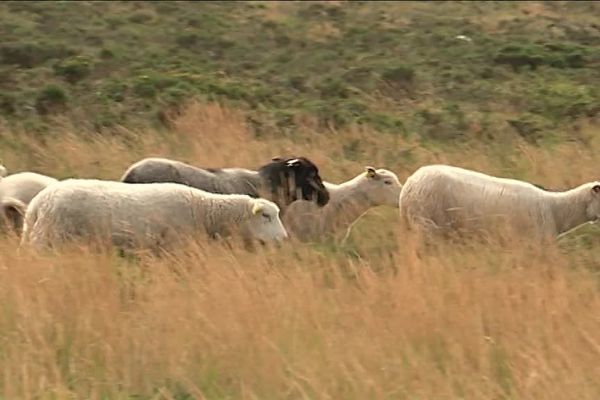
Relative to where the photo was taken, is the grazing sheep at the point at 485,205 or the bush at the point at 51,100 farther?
the bush at the point at 51,100

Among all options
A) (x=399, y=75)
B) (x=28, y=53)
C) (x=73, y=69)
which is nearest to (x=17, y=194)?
(x=73, y=69)

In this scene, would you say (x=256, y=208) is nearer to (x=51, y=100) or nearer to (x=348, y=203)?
(x=348, y=203)

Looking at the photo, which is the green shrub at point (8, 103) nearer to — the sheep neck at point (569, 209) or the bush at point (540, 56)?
the sheep neck at point (569, 209)

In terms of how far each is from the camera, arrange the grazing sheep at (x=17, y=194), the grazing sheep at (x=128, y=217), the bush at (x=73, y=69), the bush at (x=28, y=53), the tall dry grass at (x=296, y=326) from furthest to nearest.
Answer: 1. the bush at (x=28, y=53)
2. the bush at (x=73, y=69)
3. the grazing sheep at (x=17, y=194)
4. the grazing sheep at (x=128, y=217)
5. the tall dry grass at (x=296, y=326)

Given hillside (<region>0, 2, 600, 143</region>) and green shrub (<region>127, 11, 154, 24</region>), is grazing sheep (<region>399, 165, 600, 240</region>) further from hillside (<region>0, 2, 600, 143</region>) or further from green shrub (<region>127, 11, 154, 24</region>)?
green shrub (<region>127, 11, 154, 24</region>)

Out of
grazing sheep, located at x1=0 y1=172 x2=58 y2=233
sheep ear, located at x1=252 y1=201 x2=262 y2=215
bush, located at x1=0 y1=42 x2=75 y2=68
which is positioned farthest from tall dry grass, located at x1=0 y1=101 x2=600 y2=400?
bush, located at x1=0 y1=42 x2=75 y2=68

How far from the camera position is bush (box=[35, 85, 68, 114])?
52.3 ft

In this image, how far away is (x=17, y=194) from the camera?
357 inches

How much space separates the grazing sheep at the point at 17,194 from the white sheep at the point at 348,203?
2438mm

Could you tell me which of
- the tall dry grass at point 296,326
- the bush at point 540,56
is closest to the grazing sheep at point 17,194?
the tall dry grass at point 296,326

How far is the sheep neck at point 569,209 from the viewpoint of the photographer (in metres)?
9.05

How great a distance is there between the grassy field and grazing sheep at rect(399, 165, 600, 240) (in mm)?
312

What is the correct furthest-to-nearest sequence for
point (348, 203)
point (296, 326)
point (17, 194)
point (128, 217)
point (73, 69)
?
point (73, 69)
point (348, 203)
point (17, 194)
point (128, 217)
point (296, 326)

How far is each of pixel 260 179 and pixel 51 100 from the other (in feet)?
24.1
